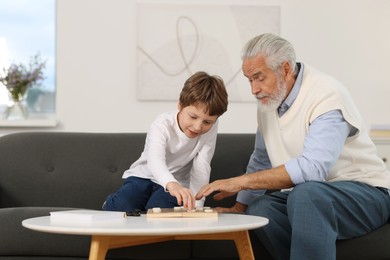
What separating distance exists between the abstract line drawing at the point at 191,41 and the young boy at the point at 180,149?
1.71m

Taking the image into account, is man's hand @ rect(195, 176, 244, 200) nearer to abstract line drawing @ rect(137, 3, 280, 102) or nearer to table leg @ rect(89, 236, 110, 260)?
table leg @ rect(89, 236, 110, 260)

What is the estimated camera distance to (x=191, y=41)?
4859 millimetres

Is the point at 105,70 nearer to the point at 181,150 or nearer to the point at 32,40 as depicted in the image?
the point at 32,40

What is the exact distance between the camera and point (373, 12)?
4.99 metres

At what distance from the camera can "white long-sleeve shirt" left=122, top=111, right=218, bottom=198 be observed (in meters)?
2.90

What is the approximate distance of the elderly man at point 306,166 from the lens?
95.7 inches

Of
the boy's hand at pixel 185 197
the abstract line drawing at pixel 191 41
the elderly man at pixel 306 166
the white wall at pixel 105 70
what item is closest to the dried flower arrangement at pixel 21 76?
the white wall at pixel 105 70

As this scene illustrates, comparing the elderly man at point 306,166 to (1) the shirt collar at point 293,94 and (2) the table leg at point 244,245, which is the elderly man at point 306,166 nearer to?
(1) the shirt collar at point 293,94

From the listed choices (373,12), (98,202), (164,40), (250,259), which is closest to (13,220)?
(98,202)

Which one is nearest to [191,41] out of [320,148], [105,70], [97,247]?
[105,70]

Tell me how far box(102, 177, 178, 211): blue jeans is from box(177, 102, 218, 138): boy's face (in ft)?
0.97

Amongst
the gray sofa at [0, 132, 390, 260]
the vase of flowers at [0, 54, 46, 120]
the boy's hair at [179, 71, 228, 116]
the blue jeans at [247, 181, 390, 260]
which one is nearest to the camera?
the blue jeans at [247, 181, 390, 260]

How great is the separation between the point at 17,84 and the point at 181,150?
7.09 ft

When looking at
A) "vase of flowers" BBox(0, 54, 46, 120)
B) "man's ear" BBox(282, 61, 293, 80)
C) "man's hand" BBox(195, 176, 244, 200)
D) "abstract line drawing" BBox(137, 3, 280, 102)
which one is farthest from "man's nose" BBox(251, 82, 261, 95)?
"vase of flowers" BBox(0, 54, 46, 120)
